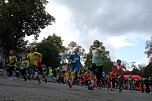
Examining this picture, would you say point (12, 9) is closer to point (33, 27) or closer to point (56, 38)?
point (33, 27)

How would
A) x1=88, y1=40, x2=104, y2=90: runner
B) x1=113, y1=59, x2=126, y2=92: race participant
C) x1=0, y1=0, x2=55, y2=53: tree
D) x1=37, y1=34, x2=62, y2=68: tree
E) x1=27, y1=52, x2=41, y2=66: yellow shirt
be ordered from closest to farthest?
x1=88, y1=40, x2=104, y2=90: runner < x1=27, y1=52, x2=41, y2=66: yellow shirt < x1=113, y1=59, x2=126, y2=92: race participant < x1=0, y1=0, x2=55, y2=53: tree < x1=37, y1=34, x2=62, y2=68: tree

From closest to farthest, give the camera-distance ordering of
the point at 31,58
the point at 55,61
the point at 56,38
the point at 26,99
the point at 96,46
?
the point at 26,99 → the point at 96,46 → the point at 31,58 → the point at 55,61 → the point at 56,38

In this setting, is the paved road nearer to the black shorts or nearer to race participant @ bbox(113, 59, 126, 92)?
the black shorts

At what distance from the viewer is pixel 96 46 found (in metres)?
16.1

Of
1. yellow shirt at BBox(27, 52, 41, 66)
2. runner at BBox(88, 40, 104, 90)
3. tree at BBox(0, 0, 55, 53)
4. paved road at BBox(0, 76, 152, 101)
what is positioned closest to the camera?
paved road at BBox(0, 76, 152, 101)

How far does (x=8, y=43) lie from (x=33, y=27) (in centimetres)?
459

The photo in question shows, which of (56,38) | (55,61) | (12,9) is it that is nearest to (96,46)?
(12,9)

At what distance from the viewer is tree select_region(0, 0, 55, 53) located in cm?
6097

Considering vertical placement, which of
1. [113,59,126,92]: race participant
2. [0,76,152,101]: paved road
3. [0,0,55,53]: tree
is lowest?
[0,76,152,101]: paved road

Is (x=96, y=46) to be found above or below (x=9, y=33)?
below

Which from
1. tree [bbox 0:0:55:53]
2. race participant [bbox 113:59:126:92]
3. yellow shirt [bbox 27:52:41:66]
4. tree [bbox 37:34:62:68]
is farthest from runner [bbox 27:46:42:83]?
tree [bbox 37:34:62:68]

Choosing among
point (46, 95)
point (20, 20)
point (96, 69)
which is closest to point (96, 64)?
point (96, 69)

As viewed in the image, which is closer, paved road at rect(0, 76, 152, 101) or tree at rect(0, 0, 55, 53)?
paved road at rect(0, 76, 152, 101)

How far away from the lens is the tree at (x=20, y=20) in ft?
200
